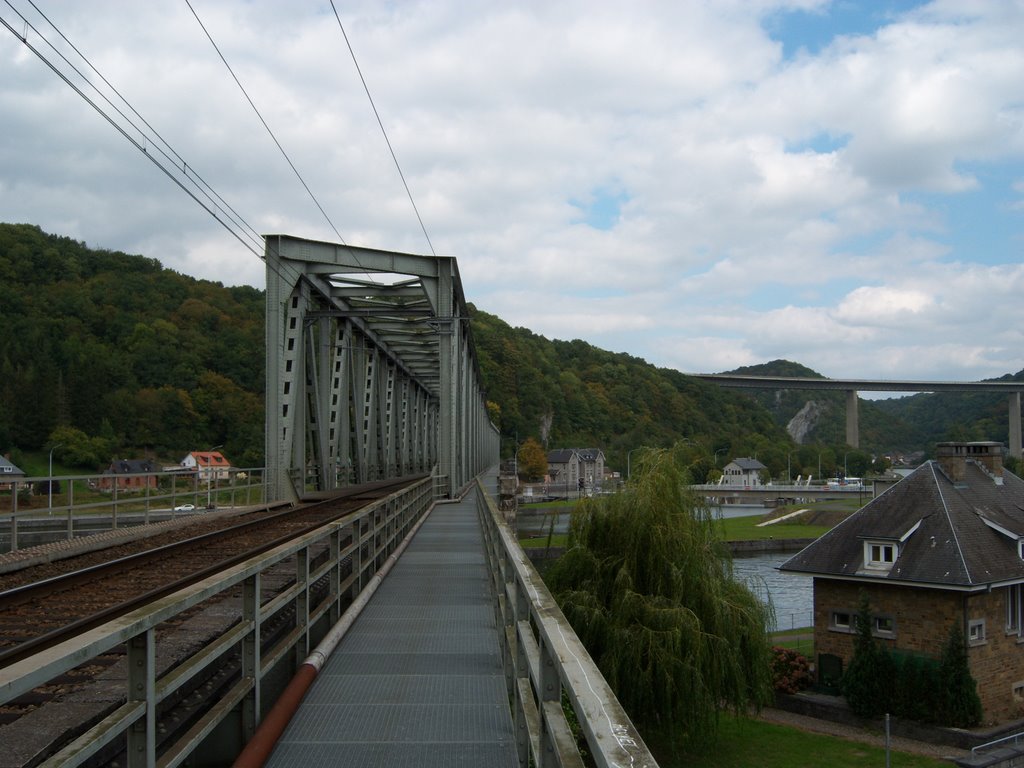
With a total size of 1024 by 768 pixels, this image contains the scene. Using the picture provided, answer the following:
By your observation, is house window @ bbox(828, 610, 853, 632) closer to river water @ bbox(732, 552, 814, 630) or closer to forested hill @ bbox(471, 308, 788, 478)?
river water @ bbox(732, 552, 814, 630)

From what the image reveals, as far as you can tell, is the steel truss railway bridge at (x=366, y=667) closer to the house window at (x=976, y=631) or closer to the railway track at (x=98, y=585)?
the railway track at (x=98, y=585)

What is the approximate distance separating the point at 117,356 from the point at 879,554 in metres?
61.0

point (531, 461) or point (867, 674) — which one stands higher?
point (531, 461)

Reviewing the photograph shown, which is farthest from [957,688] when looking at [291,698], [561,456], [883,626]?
[561,456]

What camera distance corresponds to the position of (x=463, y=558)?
1249 centimetres

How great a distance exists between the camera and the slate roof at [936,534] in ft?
82.6

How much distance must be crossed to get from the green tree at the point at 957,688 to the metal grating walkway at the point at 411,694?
19381 millimetres

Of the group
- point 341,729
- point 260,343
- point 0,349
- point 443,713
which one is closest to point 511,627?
point 443,713

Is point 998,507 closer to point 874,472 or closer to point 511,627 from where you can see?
point 511,627

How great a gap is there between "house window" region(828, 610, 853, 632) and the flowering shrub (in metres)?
1.46

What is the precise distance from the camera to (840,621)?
27562 mm

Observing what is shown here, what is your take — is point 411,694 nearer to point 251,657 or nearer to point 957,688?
point 251,657

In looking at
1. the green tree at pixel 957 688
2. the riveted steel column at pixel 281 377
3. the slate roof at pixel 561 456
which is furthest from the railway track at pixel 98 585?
the slate roof at pixel 561 456

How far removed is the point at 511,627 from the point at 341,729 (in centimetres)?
115
